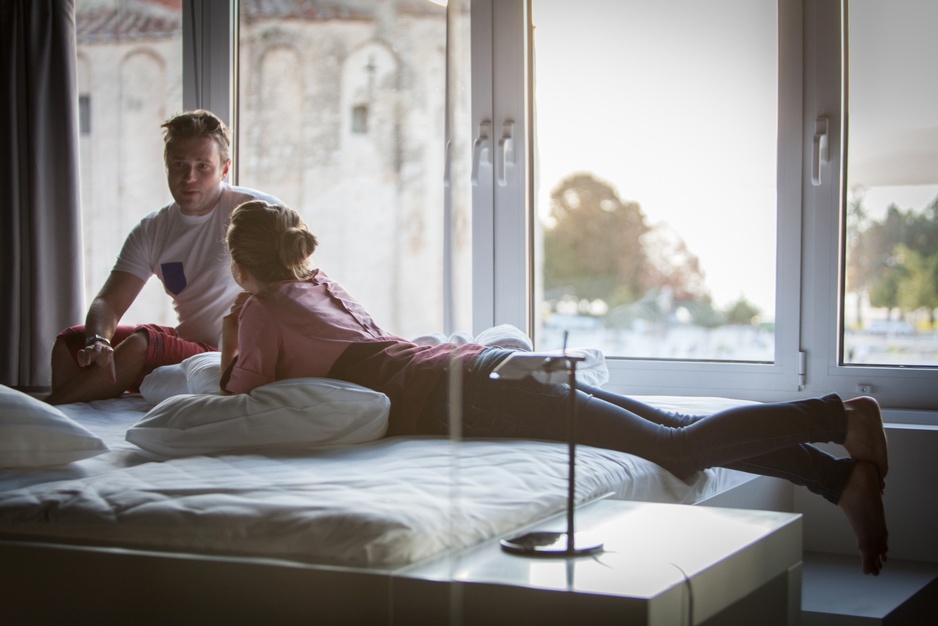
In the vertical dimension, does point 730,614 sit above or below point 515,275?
below

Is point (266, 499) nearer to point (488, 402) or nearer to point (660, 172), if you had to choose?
point (488, 402)

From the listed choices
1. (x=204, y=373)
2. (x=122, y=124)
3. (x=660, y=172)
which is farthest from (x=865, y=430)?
(x=122, y=124)

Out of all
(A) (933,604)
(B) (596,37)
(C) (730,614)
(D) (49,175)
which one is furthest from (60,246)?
(A) (933,604)

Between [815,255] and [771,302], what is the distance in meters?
0.16

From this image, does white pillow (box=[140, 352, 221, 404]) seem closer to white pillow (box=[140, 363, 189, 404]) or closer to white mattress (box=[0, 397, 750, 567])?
white pillow (box=[140, 363, 189, 404])

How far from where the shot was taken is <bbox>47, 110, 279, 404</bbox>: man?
2182mm

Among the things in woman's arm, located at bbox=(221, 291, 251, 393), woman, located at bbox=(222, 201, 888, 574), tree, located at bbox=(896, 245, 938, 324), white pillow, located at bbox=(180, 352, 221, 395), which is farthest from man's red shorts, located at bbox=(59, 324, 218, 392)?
tree, located at bbox=(896, 245, 938, 324)

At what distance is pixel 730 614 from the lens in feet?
3.40

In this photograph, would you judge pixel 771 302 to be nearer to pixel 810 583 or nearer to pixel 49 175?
pixel 810 583

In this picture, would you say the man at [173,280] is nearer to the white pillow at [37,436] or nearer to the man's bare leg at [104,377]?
the man's bare leg at [104,377]

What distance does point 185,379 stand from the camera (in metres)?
2.06

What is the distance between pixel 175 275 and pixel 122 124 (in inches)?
17.6

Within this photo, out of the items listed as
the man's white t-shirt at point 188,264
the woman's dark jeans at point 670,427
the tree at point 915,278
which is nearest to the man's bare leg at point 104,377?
the man's white t-shirt at point 188,264

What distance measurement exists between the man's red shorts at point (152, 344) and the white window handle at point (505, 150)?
2.98ft
